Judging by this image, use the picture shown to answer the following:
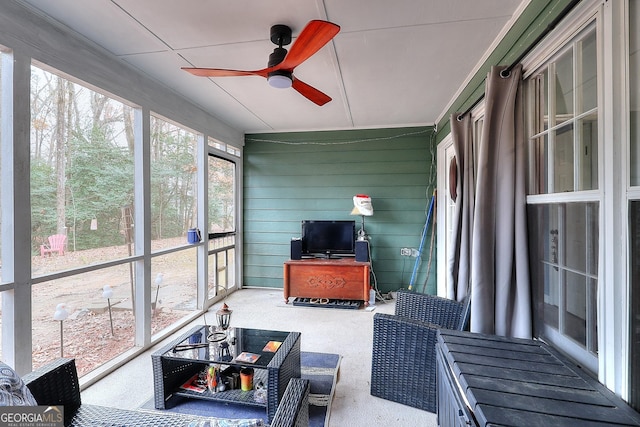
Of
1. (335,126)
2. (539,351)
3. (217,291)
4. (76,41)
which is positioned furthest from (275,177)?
(539,351)

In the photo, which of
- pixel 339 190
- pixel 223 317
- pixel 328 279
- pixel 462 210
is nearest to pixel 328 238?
pixel 328 279

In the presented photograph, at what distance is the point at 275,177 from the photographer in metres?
4.69

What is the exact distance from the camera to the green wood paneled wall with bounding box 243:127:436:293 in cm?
431

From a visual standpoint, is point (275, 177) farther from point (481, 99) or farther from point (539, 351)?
point (539, 351)

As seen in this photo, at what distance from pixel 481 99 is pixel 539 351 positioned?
1761 mm

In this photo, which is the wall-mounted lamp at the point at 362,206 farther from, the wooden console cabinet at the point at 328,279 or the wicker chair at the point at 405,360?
the wicker chair at the point at 405,360

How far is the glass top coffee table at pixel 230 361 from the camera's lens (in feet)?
5.61

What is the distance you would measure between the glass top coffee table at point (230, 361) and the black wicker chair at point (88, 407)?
1.38 ft

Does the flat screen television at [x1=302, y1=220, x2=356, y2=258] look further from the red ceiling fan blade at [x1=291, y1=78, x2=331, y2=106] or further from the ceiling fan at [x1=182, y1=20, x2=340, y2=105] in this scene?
the ceiling fan at [x1=182, y1=20, x2=340, y2=105]

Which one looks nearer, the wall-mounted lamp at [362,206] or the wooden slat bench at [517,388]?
the wooden slat bench at [517,388]

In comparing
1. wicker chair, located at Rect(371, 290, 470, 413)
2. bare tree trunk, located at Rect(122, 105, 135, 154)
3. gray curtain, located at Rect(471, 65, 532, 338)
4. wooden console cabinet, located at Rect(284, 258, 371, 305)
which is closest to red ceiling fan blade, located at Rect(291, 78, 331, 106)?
gray curtain, located at Rect(471, 65, 532, 338)

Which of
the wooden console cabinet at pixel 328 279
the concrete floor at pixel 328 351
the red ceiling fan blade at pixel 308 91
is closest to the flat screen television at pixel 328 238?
the wooden console cabinet at pixel 328 279

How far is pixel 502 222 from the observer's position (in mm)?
1699

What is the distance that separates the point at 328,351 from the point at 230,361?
1188mm
